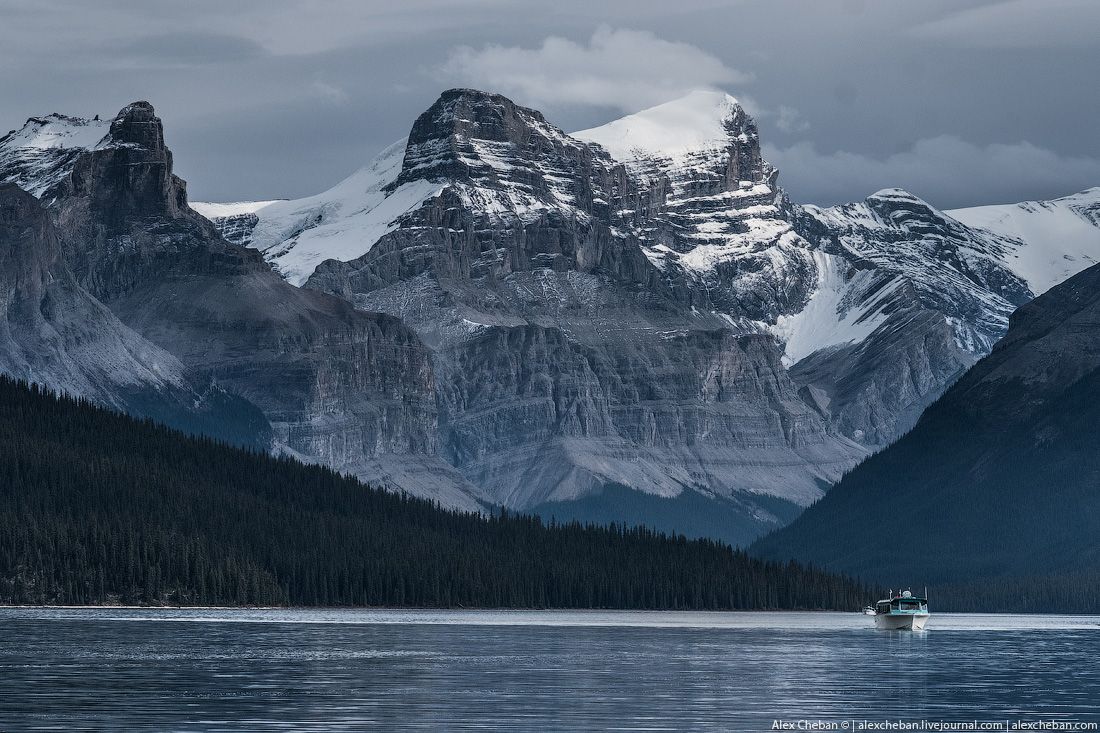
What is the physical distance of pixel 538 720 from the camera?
441 feet

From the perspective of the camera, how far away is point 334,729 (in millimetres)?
127562

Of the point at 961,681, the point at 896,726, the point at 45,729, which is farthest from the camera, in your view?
the point at 961,681

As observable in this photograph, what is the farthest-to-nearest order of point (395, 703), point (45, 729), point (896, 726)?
point (395, 703)
point (896, 726)
point (45, 729)

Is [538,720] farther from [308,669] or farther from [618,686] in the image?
[308,669]

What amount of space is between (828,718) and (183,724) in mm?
37146

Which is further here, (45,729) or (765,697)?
(765,697)

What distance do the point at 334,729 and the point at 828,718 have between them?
2934 cm

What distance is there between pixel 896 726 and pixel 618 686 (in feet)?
108

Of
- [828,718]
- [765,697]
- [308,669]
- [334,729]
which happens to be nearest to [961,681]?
[765,697]

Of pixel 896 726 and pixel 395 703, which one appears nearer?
pixel 896 726

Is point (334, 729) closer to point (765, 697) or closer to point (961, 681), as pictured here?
point (765, 697)

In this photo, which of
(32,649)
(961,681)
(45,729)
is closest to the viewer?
(45,729)

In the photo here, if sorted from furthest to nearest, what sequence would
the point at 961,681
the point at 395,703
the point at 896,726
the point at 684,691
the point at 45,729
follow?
the point at 961,681, the point at 684,691, the point at 395,703, the point at 896,726, the point at 45,729

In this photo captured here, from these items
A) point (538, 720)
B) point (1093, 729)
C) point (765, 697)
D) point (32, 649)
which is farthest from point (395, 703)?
point (32, 649)
